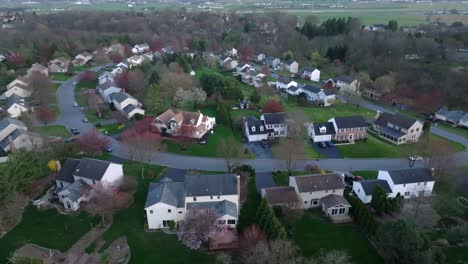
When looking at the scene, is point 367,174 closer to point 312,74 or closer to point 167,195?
point 167,195

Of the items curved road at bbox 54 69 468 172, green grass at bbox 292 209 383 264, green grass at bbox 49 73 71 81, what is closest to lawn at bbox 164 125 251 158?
curved road at bbox 54 69 468 172

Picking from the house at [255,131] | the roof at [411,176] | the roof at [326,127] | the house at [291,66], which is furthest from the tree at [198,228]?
the house at [291,66]

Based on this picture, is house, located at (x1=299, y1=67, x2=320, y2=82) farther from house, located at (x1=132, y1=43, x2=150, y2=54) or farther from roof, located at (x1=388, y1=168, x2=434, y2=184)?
house, located at (x1=132, y1=43, x2=150, y2=54)

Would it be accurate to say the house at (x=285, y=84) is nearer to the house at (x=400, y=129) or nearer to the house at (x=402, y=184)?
the house at (x=400, y=129)

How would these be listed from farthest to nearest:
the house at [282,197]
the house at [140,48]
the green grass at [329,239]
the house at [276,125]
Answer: the house at [140,48] → the house at [276,125] → the house at [282,197] → the green grass at [329,239]

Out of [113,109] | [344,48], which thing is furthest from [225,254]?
[344,48]

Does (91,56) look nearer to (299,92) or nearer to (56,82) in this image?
(56,82)

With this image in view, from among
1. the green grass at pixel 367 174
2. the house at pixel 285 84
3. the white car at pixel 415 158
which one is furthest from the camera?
the house at pixel 285 84

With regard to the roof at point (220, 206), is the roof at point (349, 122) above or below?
above
